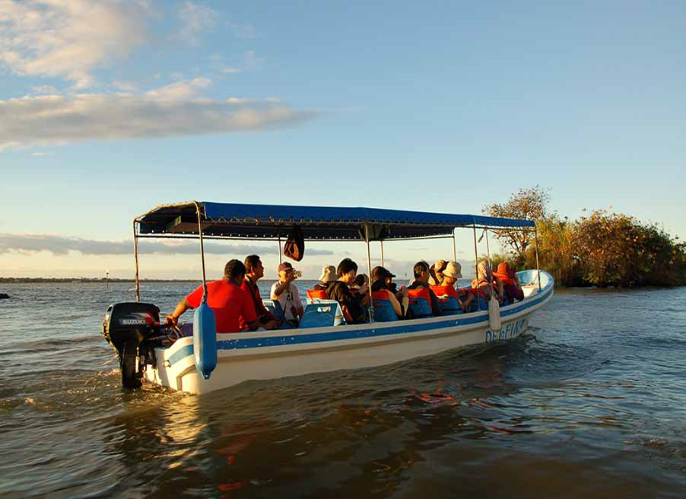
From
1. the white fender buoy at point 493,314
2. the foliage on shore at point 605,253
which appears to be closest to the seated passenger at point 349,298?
the white fender buoy at point 493,314

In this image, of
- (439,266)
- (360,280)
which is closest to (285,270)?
(360,280)

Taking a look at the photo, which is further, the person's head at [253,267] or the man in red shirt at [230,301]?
the person's head at [253,267]

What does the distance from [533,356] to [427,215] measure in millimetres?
3151

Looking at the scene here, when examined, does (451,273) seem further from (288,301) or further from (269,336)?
(269,336)

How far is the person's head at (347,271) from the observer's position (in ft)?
26.1

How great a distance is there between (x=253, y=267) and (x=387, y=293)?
2.22 meters

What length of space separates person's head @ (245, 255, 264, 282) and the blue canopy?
1.87 ft

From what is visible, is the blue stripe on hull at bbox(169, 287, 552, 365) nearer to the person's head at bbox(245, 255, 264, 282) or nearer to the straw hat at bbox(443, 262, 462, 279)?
the straw hat at bbox(443, 262, 462, 279)

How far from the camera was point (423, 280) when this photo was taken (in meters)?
8.94

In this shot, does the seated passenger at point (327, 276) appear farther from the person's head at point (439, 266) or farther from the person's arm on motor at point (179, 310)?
the person's head at point (439, 266)

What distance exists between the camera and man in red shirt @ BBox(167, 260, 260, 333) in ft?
21.1

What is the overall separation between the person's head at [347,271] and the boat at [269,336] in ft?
1.16

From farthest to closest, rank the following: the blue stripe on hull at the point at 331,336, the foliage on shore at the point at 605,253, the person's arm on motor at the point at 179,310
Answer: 1. the foliage on shore at the point at 605,253
2. the person's arm on motor at the point at 179,310
3. the blue stripe on hull at the point at 331,336

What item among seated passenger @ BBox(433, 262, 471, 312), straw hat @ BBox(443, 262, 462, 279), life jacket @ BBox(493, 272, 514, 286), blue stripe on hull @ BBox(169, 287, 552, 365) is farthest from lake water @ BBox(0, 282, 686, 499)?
life jacket @ BBox(493, 272, 514, 286)
